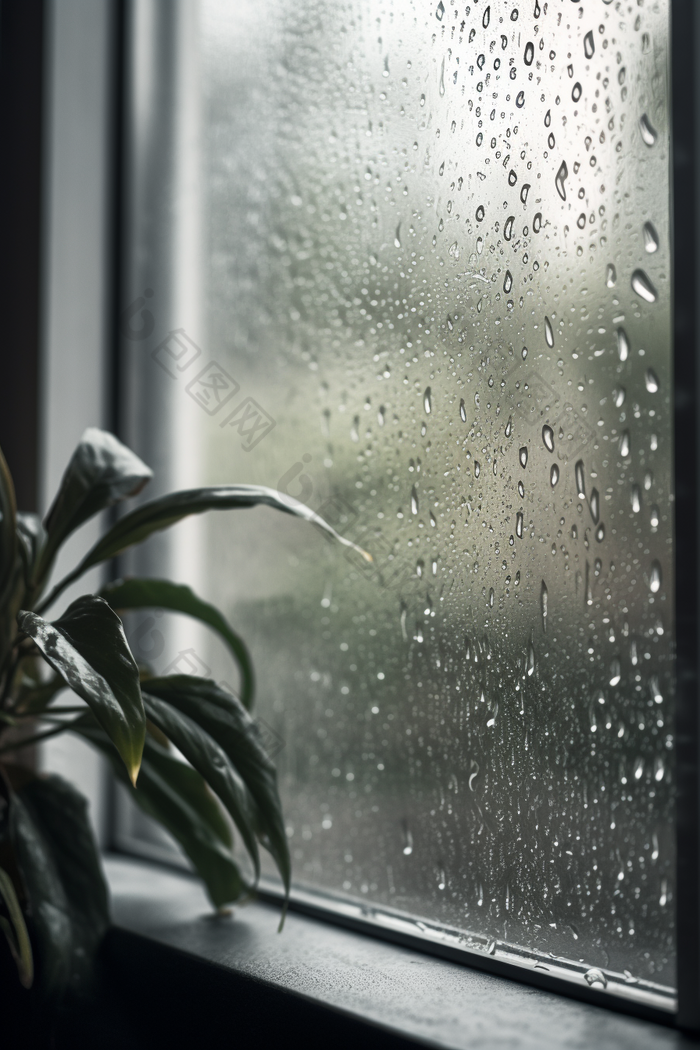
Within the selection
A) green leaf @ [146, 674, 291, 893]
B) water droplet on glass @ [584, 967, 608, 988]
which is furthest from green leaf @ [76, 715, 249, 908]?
water droplet on glass @ [584, 967, 608, 988]

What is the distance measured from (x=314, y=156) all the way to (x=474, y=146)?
25cm

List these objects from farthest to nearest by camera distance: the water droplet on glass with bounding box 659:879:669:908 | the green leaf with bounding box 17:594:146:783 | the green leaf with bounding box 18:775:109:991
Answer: the green leaf with bounding box 18:775:109:991 < the water droplet on glass with bounding box 659:879:669:908 < the green leaf with bounding box 17:594:146:783

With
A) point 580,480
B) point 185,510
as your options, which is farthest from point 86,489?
point 580,480

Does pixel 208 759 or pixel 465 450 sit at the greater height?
pixel 465 450

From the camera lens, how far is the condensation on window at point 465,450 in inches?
29.0

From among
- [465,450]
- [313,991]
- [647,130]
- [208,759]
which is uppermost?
[647,130]

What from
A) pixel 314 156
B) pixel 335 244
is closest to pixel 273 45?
pixel 314 156

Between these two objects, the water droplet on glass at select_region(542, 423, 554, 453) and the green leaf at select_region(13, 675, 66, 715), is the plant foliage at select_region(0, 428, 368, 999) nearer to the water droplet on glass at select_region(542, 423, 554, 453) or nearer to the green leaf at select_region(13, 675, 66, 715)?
the green leaf at select_region(13, 675, 66, 715)

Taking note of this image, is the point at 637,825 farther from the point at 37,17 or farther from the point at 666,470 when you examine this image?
the point at 37,17

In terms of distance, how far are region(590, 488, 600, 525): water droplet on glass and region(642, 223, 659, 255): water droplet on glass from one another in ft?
0.65

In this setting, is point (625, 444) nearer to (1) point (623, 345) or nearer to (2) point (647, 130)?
(1) point (623, 345)

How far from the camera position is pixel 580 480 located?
766mm

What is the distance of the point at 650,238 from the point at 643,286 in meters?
0.04

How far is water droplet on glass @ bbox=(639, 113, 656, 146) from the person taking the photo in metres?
0.72
